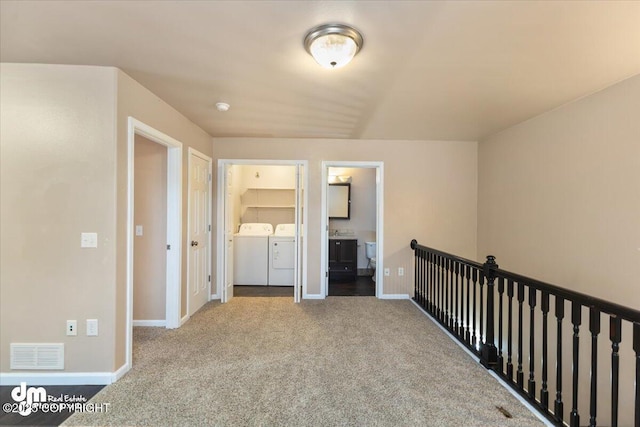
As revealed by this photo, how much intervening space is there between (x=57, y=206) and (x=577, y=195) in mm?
4412

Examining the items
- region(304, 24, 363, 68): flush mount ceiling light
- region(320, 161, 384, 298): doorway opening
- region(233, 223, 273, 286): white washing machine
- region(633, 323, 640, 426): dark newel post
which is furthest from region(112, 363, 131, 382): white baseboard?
region(320, 161, 384, 298): doorway opening

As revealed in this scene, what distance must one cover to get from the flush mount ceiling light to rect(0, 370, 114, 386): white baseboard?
8.90ft

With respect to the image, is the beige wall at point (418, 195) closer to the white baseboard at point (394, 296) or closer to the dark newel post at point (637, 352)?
the white baseboard at point (394, 296)

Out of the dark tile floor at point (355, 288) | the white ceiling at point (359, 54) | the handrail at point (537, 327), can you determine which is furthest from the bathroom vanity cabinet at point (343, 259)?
the white ceiling at point (359, 54)

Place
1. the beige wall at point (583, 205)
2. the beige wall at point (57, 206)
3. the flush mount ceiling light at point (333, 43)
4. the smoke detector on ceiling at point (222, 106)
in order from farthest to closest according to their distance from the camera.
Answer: the smoke detector on ceiling at point (222, 106) → the beige wall at point (583, 205) → the beige wall at point (57, 206) → the flush mount ceiling light at point (333, 43)

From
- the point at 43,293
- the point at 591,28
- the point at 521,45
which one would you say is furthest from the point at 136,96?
the point at 591,28

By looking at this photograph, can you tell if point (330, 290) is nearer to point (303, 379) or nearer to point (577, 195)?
point (303, 379)

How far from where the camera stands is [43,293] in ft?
6.77

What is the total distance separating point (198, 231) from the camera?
3.53 metres

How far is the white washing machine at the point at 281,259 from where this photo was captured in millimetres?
4695

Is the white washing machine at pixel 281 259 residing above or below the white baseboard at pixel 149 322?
above

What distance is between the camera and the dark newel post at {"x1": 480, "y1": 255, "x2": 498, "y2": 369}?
2.24 meters

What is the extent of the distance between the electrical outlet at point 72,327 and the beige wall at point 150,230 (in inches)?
39.6

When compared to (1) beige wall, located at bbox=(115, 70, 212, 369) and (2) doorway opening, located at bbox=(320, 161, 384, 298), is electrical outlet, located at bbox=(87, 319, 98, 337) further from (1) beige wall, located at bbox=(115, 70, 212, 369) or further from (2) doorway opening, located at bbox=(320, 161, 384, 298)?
(2) doorway opening, located at bbox=(320, 161, 384, 298)
